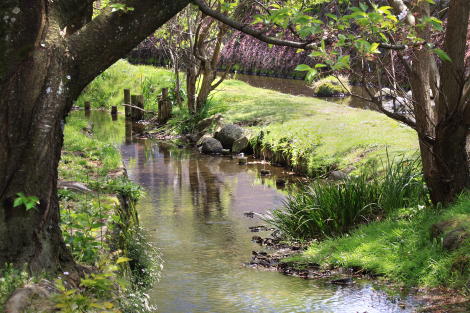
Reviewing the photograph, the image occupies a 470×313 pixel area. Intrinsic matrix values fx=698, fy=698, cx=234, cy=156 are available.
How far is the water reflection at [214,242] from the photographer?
7270mm

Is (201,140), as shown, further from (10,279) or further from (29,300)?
(29,300)

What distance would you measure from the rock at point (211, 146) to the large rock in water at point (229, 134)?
0.27m

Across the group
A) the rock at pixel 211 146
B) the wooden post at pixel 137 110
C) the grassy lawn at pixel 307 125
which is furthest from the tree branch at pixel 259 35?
the wooden post at pixel 137 110

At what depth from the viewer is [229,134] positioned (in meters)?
19.3

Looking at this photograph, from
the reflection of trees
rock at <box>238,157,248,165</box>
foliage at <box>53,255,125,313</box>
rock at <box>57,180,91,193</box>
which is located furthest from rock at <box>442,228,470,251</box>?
rock at <box>238,157,248,165</box>

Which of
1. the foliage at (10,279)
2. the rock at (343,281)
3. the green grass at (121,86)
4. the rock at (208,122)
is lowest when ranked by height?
the rock at (343,281)

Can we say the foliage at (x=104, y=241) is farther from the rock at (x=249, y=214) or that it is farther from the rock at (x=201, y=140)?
the rock at (x=201, y=140)

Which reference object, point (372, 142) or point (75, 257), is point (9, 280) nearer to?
point (75, 257)

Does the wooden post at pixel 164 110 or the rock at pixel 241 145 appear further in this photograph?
the wooden post at pixel 164 110

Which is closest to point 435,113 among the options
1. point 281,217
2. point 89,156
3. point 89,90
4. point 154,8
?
point 281,217

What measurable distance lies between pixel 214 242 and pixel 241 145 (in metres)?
8.88

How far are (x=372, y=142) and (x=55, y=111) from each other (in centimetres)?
1119

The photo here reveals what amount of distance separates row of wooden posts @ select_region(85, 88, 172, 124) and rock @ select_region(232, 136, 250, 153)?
4.91m

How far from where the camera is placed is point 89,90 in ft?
96.2
